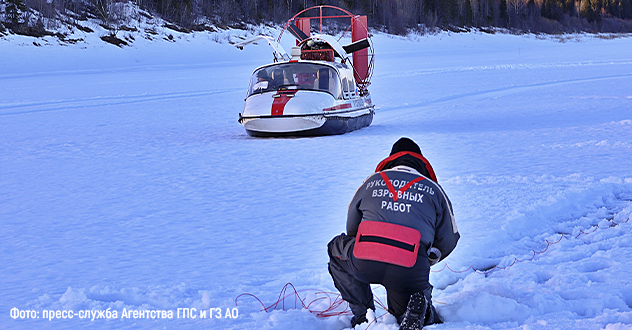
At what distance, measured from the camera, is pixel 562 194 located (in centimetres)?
533

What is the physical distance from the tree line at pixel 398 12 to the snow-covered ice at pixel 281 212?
27979 millimetres

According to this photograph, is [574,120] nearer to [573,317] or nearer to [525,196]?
[525,196]

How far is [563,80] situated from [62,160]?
15.5 metres

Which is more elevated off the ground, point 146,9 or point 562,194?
point 146,9

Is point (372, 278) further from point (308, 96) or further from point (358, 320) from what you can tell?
point (308, 96)

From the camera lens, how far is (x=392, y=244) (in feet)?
8.84

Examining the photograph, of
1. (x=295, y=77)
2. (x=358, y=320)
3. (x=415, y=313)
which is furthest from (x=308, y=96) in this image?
(x=415, y=313)

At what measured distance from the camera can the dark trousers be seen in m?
2.74

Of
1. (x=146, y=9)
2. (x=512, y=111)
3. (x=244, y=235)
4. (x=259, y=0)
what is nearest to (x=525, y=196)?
(x=244, y=235)

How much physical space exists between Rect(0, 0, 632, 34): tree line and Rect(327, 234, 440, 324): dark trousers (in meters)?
35.2

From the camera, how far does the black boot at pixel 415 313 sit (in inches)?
105
